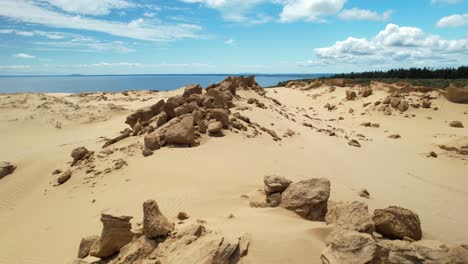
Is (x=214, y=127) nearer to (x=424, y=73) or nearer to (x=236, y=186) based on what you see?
(x=236, y=186)

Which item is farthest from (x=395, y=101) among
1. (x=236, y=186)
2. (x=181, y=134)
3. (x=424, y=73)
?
(x=424, y=73)

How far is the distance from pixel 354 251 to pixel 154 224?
2.66 metres

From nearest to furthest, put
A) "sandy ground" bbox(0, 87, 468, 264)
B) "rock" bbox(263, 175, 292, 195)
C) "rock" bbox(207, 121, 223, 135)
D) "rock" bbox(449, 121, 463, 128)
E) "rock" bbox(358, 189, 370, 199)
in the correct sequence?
"sandy ground" bbox(0, 87, 468, 264) < "rock" bbox(263, 175, 292, 195) < "rock" bbox(358, 189, 370, 199) < "rock" bbox(207, 121, 223, 135) < "rock" bbox(449, 121, 463, 128)

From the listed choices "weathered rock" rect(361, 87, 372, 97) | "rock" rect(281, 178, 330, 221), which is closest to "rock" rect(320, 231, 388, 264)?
"rock" rect(281, 178, 330, 221)

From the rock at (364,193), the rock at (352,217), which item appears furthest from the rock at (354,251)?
the rock at (364,193)

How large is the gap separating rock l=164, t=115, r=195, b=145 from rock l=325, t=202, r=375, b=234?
5.57m

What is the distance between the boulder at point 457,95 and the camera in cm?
2256

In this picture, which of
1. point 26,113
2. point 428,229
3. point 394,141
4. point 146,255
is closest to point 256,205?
point 146,255

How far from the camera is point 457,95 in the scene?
2291 centimetres

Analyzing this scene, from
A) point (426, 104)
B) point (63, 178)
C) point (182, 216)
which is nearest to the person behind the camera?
point (182, 216)

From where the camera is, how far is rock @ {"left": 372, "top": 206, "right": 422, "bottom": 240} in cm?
498

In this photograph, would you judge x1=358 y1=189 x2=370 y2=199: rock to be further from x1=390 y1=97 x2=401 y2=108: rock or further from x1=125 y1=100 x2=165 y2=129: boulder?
x1=390 y1=97 x2=401 y2=108: rock

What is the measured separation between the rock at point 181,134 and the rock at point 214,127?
912 mm

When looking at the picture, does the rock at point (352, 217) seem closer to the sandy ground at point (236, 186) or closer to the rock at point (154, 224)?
the sandy ground at point (236, 186)
